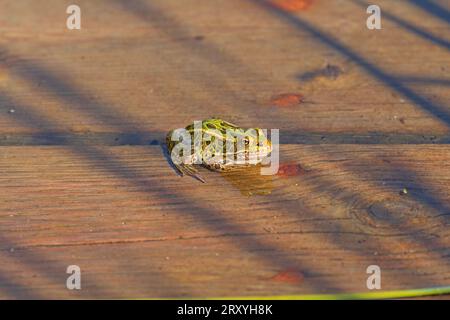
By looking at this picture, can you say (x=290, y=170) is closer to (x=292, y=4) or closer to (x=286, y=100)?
(x=286, y=100)

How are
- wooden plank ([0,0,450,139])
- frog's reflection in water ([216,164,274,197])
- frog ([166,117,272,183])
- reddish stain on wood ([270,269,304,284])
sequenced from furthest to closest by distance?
wooden plank ([0,0,450,139])
frog ([166,117,272,183])
frog's reflection in water ([216,164,274,197])
reddish stain on wood ([270,269,304,284])

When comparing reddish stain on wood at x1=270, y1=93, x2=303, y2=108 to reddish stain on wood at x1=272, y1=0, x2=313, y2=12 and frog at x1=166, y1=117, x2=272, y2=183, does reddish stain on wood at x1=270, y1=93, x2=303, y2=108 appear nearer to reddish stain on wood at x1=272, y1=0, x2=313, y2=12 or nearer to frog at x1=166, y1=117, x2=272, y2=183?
frog at x1=166, y1=117, x2=272, y2=183

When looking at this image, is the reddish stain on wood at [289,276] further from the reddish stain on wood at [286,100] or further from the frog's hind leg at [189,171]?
the reddish stain on wood at [286,100]

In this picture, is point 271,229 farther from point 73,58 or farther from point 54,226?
point 73,58

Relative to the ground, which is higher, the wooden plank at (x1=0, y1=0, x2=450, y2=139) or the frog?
the wooden plank at (x1=0, y1=0, x2=450, y2=139)

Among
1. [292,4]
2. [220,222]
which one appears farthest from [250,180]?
[292,4]

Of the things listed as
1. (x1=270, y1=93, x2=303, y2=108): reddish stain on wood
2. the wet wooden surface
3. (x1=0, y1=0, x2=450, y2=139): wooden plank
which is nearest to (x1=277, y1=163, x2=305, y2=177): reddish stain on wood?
the wet wooden surface
